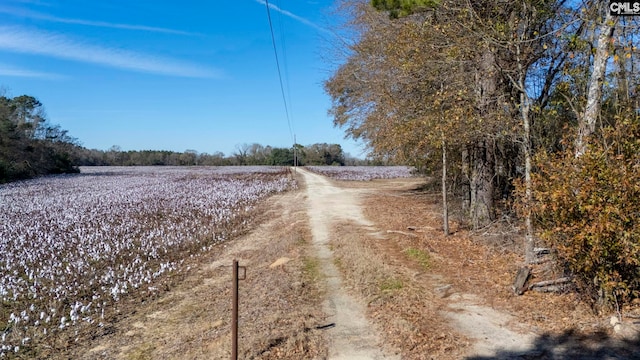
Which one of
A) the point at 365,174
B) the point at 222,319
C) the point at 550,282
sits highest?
the point at 365,174

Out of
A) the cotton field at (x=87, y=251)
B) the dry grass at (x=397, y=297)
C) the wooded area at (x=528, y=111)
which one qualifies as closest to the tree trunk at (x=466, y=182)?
the wooded area at (x=528, y=111)

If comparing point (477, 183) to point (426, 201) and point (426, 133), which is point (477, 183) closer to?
point (426, 133)

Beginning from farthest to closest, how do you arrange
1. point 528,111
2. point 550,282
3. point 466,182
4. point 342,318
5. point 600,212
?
1. point 466,182
2. point 528,111
3. point 550,282
4. point 342,318
5. point 600,212

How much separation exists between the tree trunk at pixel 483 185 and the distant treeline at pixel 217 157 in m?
81.4

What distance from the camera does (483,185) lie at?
40.6 ft

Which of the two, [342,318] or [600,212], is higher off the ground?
[600,212]

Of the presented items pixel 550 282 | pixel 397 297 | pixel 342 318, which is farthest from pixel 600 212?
pixel 342 318

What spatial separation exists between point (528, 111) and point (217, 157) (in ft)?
344

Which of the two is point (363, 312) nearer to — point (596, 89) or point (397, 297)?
point (397, 297)

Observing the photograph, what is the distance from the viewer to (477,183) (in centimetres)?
1255

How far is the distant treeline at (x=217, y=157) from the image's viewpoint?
9712 cm

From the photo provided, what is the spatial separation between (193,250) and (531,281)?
9.22 meters

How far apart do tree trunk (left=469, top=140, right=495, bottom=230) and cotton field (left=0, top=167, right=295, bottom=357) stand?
8.43 metres

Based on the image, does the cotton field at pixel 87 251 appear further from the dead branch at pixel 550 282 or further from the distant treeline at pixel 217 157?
the distant treeline at pixel 217 157
